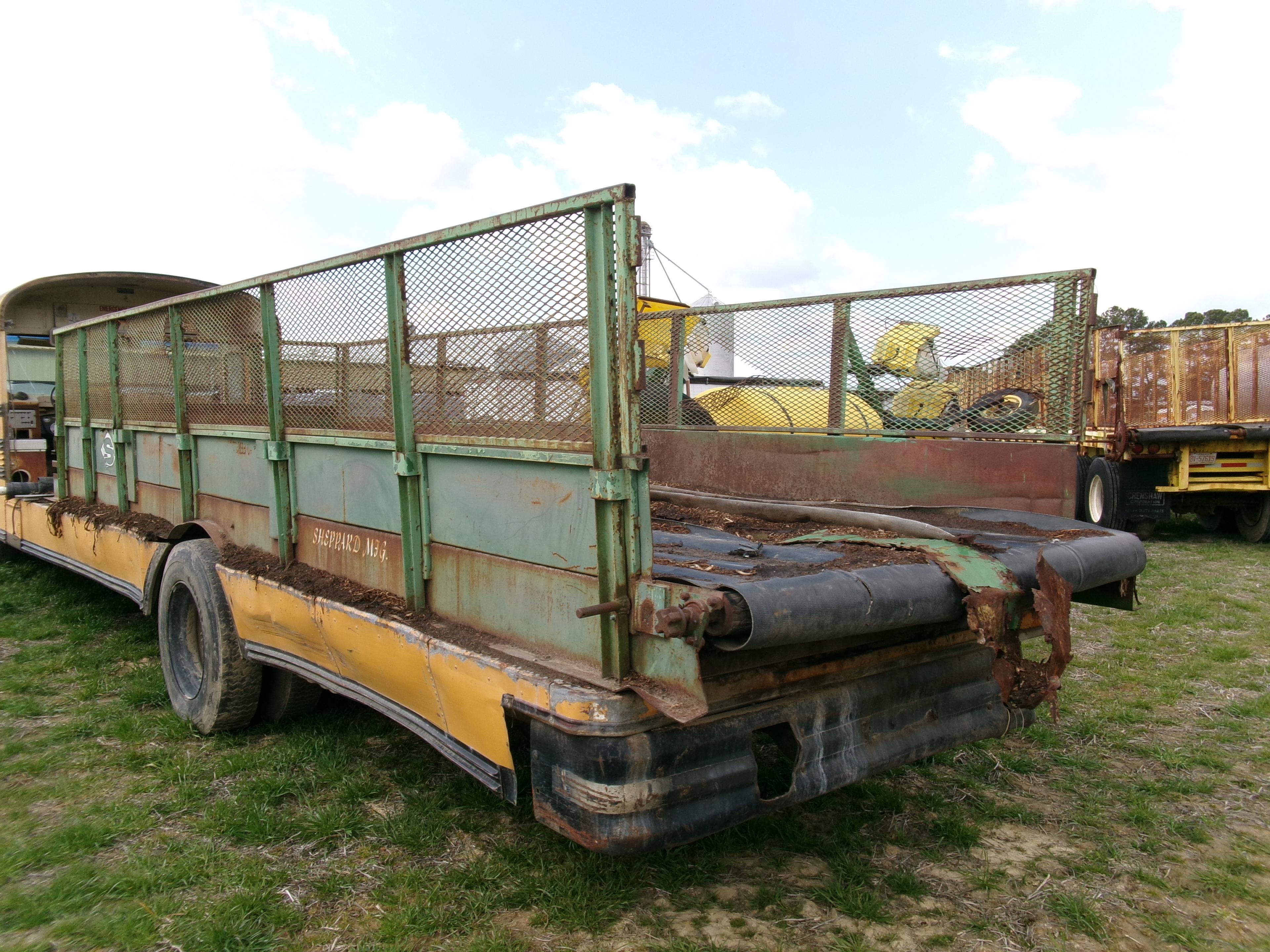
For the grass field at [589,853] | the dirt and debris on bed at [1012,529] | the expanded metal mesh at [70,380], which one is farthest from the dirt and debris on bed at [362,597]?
the expanded metal mesh at [70,380]

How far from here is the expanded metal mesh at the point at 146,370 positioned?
453 cm

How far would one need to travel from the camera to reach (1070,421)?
3.69 meters

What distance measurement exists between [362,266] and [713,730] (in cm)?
203

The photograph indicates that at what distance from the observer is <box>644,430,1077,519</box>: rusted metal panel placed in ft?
12.1

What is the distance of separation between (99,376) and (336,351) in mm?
3078

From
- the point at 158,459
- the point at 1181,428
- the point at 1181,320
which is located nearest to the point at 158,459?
the point at 158,459

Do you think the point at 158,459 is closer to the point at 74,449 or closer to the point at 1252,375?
the point at 74,449

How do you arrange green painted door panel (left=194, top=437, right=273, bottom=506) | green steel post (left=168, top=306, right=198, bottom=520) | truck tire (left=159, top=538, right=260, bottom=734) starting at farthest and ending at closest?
1. green steel post (left=168, top=306, right=198, bottom=520)
2. truck tire (left=159, top=538, right=260, bottom=734)
3. green painted door panel (left=194, top=437, right=273, bottom=506)

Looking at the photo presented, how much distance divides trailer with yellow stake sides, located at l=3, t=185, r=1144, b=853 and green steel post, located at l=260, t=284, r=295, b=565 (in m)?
0.01

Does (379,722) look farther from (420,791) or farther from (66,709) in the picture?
(66,709)

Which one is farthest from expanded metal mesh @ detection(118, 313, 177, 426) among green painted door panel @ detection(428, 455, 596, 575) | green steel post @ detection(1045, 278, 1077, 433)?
green steel post @ detection(1045, 278, 1077, 433)

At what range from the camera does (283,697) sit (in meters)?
4.01

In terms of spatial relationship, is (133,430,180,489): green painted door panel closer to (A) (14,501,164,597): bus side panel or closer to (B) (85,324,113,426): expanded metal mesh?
(A) (14,501,164,597): bus side panel

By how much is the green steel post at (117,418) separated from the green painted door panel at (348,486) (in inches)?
90.6
